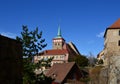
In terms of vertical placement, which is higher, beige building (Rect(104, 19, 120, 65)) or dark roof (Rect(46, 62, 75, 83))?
beige building (Rect(104, 19, 120, 65))

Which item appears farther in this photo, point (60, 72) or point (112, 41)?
point (112, 41)

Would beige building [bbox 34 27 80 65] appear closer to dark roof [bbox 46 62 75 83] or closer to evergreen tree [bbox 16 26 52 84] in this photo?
dark roof [bbox 46 62 75 83]

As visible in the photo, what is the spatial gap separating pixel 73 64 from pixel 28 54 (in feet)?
111

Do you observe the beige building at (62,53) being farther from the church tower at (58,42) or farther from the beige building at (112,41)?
the beige building at (112,41)

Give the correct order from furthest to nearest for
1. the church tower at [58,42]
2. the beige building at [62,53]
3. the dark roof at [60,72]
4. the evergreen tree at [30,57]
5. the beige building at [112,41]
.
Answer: the church tower at [58,42], the beige building at [62,53], the beige building at [112,41], the dark roof at [60,72], the evergreen tree at [30,57]

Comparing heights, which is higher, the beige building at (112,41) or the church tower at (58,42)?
the church tower at (58,42)

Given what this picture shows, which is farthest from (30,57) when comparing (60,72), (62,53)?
(62,53)

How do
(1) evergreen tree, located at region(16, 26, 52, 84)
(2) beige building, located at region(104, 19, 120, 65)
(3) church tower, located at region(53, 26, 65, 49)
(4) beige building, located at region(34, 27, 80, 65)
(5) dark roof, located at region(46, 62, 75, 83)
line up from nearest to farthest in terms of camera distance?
(1) evergreen tree, located at region(16, 26, 52, 84)
(5) dark roof, located at region(46, 62, 75, 83)
(2) beige building, located at region(104, 19, 120, 65)
(4) beige building, located at region(34, 27, 80, 65)
(3) church tower, located at region(53, 26, 65, 49)

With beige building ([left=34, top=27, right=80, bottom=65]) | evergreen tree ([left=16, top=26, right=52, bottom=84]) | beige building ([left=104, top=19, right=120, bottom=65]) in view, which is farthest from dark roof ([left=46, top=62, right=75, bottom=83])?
beige building ([left=34, top=27, right=80, bottom=65])

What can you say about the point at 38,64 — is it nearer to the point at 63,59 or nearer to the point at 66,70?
the point at 66,70

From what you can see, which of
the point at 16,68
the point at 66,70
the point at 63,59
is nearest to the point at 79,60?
the point at 66,70

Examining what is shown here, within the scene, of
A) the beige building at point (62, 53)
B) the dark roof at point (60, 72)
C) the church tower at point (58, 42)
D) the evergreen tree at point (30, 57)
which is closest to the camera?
the evergreen tree at point (30, 57)

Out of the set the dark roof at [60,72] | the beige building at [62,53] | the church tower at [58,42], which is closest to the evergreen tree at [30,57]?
the dark roof at [60,72]

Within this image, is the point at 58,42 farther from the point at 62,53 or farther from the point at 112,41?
the point at 112,41
